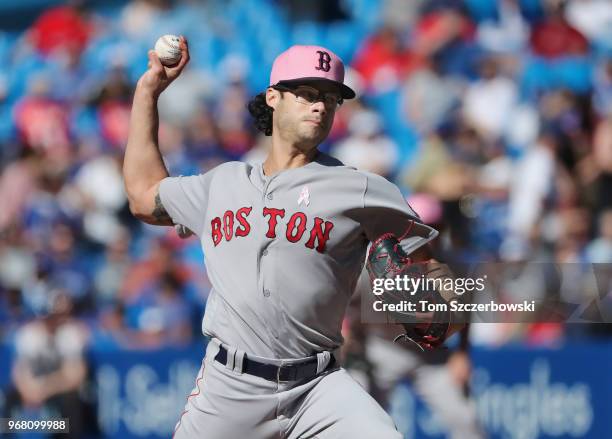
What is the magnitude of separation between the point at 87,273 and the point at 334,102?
19.6 ft

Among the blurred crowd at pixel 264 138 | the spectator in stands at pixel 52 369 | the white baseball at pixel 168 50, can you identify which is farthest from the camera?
the blurred crowd at pixel 264 138

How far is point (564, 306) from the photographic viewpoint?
7.30 metres

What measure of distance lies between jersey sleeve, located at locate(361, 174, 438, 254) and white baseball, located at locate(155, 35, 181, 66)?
102cm

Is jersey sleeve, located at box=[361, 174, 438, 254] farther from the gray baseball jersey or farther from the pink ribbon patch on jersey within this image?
the pink ribbon patch on jersey

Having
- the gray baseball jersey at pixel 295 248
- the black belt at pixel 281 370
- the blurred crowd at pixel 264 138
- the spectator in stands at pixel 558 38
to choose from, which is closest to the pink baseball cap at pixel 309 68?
the gray baseball jersey at pixel 295 248

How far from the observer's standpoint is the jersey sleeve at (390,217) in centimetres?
396

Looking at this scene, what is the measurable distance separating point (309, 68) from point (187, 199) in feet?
2.29

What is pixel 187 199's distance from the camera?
13.8ft

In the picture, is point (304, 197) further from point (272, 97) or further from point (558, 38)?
point (558, 38)

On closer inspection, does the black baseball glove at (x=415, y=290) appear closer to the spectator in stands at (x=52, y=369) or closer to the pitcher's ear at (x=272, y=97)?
the pitcher's ear at (x=272, y=97)

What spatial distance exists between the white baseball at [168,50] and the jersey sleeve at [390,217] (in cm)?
102

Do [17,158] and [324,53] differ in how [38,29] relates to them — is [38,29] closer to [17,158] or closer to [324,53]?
[17,158]

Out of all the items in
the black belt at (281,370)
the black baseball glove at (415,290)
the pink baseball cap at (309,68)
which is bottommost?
the black belt at (281,370)

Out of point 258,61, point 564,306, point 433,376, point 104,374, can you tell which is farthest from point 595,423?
point 258,61
